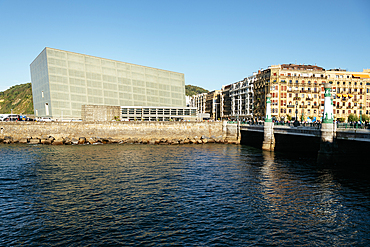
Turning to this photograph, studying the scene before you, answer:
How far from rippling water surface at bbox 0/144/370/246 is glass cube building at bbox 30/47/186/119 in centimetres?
6346

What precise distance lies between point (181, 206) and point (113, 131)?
60251mm

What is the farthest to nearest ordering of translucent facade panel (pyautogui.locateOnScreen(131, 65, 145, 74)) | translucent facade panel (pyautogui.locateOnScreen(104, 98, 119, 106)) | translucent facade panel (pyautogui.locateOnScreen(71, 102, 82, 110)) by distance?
translucent facade panel (pyautogui.locateOnScreen(131, 65, 145, 74))
translucent facade panel (pyautogui.locateOnScreen(104, 98, 119, 106))
translucent facade panel (pyautogui.locateOnScreen(71, 102, 82, 110))

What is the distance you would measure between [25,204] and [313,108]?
104 metres

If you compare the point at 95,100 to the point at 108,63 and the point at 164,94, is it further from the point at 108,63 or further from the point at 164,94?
the point at 164,94

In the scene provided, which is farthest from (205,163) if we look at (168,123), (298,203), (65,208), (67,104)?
(67,104)

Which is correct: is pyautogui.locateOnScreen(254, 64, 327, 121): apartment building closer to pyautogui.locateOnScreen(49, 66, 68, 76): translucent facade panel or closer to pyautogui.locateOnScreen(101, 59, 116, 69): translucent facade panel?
pyautogui.locateOnScreen(101, 59, 116, 69): translucent facade panel

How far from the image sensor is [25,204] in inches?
885

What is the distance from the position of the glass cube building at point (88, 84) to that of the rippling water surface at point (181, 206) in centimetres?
6346

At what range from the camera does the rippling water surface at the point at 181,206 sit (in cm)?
1698

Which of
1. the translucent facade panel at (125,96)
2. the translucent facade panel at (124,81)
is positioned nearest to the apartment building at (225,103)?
the translucent facade panel at (125,96)

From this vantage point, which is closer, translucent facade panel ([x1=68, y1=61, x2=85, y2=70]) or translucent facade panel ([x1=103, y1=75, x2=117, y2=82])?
translucent facade panel ([x1=68, y1=61, x2=85, y2=70])

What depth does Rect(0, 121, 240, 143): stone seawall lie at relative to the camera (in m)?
74.6

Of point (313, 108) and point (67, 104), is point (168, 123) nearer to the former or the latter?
point (67, 104)

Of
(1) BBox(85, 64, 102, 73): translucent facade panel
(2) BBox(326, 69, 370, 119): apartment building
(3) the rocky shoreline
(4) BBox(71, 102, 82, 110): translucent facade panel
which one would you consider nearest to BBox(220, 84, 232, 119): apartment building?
(2) BBox(326, 69, 370, 119): apartment building
